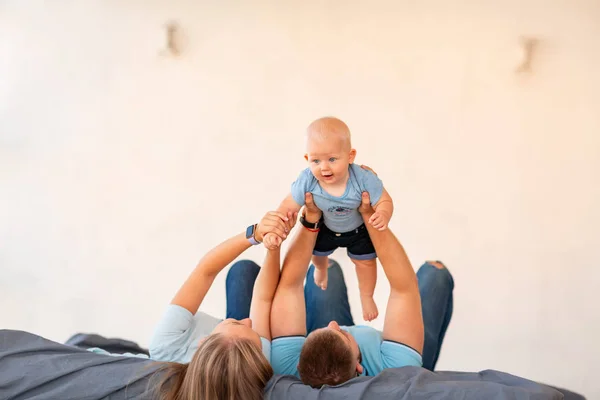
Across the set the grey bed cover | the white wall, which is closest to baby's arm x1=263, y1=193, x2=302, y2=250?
the grey bed cover

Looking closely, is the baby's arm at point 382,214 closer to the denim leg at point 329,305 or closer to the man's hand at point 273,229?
the man's hand at point 273,229

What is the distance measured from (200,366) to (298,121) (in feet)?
6.11

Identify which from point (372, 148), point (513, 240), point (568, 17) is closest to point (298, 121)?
point (372, 148)

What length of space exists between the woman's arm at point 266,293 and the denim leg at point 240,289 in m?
0.26

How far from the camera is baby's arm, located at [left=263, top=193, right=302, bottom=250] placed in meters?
1.49

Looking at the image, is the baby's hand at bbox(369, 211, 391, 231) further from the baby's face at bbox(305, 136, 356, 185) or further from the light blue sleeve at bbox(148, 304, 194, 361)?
the light blue sleeve at bbox(148, 304, 194, 361)

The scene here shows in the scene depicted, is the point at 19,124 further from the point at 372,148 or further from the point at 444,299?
the point at 444,299

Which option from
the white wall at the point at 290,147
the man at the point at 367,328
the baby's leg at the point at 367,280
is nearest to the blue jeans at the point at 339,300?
the baby's leg at the point at 367,280

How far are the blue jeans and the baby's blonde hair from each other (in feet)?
2.02

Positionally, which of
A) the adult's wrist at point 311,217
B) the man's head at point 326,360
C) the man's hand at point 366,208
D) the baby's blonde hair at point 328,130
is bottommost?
the man's head at point 326,360

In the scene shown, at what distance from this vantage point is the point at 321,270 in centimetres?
185

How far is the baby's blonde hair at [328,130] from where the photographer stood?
1430 millimetres

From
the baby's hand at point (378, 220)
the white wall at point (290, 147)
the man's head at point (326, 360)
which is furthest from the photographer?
the white wall at point (290, 147)

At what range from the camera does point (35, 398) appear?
49.9 inches
